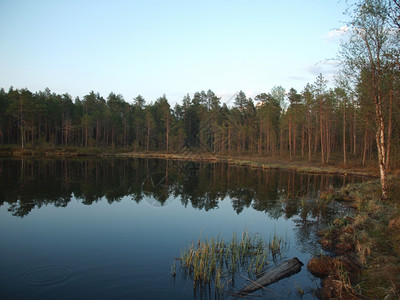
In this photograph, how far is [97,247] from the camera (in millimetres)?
10578

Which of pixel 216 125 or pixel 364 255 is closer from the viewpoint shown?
pixel 364 255

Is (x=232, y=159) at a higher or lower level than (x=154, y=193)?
higher

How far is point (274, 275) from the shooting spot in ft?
25.5

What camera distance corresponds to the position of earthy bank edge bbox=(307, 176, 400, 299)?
21.4 feet

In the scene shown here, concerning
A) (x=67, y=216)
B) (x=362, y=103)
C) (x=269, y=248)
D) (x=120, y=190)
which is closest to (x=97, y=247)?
(x=67, y=216)

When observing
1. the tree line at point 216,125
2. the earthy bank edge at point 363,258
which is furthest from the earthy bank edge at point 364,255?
the tree line at point 216,125

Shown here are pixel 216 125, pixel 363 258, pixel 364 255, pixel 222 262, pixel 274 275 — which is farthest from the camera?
pixel 216 125

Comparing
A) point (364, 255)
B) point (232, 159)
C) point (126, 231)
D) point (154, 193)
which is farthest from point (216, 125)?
point (364, 255)

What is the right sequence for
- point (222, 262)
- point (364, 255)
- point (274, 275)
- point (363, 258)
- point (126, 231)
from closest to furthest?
1. point (274, 275)
2. point (363, 258)
3. point (364, 255)
4. point (222, 262)
5. point (126, 231)

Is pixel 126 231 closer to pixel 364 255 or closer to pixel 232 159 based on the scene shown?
pixel 364 255

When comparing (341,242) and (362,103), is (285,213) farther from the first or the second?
(362,103)

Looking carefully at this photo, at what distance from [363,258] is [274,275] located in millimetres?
2827

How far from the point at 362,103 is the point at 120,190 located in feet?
63.8

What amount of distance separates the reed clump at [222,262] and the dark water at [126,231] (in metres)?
0.35
